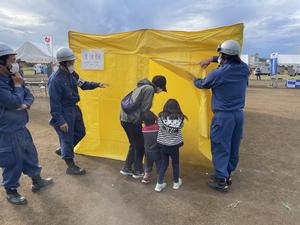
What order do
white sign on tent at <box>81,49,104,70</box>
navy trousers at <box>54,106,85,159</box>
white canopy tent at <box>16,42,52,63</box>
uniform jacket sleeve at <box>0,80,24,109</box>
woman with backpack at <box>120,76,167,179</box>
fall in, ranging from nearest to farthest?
uniform jacket sleeve at <box>0,80,24,109</box>
woman with backpack at <box>120,76,167,179</box>
navy trousers at <box>54,106,85,159</box>
white sign on tent at <box>81,49,104,70</box>
white canopy tent at <box>16,42,52,63</box>

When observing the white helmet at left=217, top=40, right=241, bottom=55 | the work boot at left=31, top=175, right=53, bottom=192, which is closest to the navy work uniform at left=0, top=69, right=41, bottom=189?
the work boot at left=31, top=175, right=53, bottom=192

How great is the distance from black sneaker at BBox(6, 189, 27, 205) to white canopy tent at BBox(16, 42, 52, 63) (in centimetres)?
1464

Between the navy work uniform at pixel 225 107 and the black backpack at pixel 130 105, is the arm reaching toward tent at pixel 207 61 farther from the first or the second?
the black backpack at pixel 130 105

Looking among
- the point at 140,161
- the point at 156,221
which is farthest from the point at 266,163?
the point at 156,221

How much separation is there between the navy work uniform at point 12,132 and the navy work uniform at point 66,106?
44 centimetres

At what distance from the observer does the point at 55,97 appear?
4078 millimetres

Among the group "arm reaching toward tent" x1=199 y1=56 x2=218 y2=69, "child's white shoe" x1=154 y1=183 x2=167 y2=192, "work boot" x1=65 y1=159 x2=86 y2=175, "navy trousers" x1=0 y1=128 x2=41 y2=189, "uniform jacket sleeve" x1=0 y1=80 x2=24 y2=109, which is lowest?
"child's white shoe" x1=154 y1=183 x2=167 y2=192

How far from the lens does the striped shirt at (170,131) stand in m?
3.81

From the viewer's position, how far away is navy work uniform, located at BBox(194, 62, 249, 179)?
3.73 m

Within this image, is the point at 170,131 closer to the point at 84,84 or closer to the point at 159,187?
the point at 159,187

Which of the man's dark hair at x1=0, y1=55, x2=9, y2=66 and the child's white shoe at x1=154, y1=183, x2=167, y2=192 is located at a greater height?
the man's dark hair at x1=0, y1=55, x2=9, y2=66

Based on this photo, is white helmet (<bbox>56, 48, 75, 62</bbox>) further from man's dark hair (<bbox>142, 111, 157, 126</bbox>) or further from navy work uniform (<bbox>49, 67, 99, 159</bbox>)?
man's dark hair (<bbox>142, 111, 157, 126</bbox>)

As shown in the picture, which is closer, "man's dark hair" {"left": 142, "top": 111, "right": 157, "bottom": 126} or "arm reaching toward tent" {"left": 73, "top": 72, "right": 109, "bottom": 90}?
"man's dark hair" {"left": 142, "top": 111, "right": 157, "bottom": 126}

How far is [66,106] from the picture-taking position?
4.31 meters
